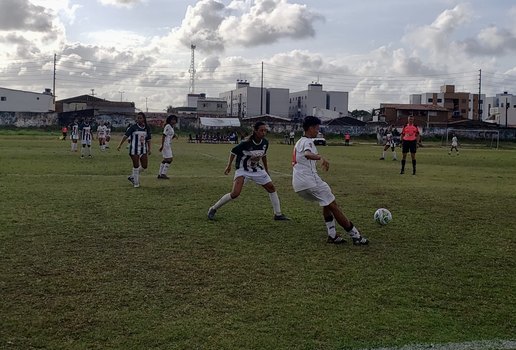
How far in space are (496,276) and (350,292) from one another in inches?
75.4

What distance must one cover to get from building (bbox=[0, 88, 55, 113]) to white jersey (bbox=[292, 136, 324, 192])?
93537 mm

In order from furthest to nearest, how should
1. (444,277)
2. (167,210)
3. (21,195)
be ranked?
1. (21,195)
2. (167,210)
3. (444,277)

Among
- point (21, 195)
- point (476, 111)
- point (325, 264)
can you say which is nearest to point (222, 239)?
point (325, 264)

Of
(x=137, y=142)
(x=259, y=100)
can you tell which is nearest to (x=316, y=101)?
(x=259, y=100)

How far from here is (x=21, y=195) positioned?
41.7ft

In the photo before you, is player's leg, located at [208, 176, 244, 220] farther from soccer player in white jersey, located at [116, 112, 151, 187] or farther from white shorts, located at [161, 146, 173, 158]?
white shorts, located at [161, 146, 173, 158]

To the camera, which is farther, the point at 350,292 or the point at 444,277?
the point at 444,277

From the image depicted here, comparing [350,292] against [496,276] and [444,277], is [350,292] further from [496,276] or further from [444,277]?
[496,276]

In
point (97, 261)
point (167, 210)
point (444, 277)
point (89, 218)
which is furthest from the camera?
point (167, 210)

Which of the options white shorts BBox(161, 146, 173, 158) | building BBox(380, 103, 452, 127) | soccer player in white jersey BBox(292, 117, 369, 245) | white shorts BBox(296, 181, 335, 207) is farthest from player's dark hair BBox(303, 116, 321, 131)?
building BBox(380, 103, 452, 127)

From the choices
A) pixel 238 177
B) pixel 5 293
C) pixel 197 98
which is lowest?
pixel 5 293

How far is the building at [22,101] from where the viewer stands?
9338 centimetres

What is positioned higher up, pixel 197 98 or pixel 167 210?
pixel 197 98

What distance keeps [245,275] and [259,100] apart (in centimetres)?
11214
